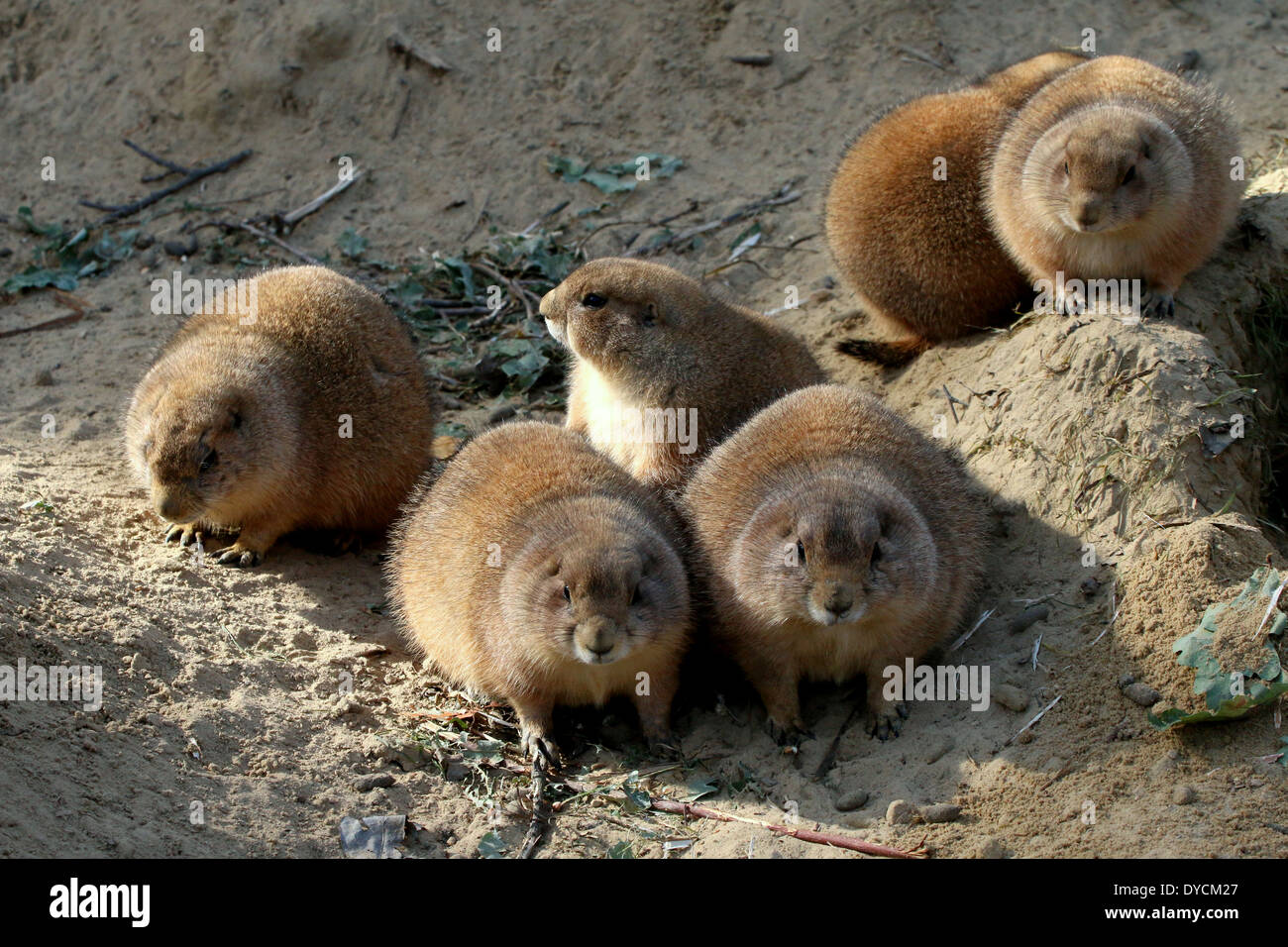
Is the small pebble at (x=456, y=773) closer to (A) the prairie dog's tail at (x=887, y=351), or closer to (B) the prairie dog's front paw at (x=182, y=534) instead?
(B) the prairie dog's front paw at (x=182, y=534)

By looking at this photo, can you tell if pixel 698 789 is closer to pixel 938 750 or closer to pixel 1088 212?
pixel 938 750

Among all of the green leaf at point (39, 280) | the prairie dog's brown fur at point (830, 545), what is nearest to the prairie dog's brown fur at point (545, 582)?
the prairie dog's brown fur at point (830, 545)

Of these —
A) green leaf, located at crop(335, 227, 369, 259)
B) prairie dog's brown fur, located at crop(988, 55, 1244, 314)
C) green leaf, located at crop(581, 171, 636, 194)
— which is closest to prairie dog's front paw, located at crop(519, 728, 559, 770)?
prairie dog's brown fur, located at crop(988, 55, 1244, 314)

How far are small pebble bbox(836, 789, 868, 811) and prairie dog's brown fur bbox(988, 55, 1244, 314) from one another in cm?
390

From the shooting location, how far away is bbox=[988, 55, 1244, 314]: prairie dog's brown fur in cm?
830

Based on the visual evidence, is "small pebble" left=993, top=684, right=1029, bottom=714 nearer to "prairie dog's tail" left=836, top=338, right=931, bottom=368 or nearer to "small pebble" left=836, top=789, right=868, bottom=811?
"small pebble" left=836, top=789, right=868, bottom=811

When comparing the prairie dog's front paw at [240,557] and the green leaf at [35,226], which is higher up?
the green leaf at [35,226]

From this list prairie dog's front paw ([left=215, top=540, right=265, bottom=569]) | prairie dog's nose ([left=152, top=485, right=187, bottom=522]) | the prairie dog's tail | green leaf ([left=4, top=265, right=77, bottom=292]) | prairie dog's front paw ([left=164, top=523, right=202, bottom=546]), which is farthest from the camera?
green leaf ([left=4, top=265, right=77, bottom=292])

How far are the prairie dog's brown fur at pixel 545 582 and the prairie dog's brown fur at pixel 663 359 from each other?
0.57m

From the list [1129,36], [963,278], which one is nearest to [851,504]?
[963,278]

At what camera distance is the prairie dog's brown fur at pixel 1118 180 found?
27.2ft

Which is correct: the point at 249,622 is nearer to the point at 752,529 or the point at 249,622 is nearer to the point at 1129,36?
the point at 752,529

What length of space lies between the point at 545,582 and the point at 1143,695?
2.99m

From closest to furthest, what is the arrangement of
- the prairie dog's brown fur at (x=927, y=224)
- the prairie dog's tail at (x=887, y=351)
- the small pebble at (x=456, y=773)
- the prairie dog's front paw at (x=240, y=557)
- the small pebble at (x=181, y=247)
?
the small pebble at (x=456, y=773), the prairie dog's front paw at (x=240, y=557), the prairie dog's brown fur at (x=927, y=224), the prairie dog's tail at (x=887, y=351), the small pebble at (x=181, y=247)
